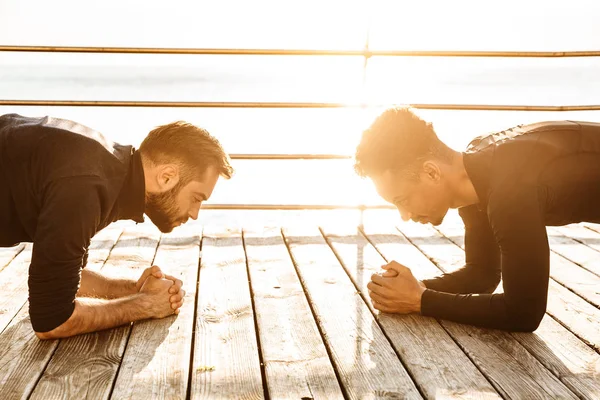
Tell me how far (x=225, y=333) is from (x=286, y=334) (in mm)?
178

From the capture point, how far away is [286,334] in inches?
83.0

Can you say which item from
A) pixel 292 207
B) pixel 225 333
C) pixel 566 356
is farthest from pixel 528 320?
pixel 292 207

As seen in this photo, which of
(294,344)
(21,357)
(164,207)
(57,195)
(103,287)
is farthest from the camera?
(103,287)

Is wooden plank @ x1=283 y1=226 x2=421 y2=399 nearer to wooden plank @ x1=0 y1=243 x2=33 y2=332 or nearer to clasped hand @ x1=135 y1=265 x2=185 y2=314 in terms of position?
clasped hand @ x1=135 y1=265 x2=185 y2=314

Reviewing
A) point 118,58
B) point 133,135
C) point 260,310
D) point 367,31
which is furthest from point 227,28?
point 260,310

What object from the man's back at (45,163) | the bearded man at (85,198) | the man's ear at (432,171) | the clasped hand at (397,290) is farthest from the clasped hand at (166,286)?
the man's ear at (432,171)

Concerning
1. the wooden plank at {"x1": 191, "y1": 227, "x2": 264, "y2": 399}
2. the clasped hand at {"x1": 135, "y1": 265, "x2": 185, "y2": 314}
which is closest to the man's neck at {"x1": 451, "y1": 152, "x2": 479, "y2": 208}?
the wooden plank at {"x1": 191, "y1": 227, "x2": 264, "y2": 399}

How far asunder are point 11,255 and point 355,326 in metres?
1.57

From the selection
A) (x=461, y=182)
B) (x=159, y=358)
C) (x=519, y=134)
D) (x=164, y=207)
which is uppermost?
(x=519, y=134)

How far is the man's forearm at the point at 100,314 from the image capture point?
1.99m

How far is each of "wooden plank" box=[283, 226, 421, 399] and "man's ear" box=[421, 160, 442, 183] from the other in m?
0.47

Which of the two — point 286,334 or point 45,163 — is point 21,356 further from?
point 286,334

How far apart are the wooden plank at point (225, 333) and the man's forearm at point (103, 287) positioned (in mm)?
240

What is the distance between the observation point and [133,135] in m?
9.16
